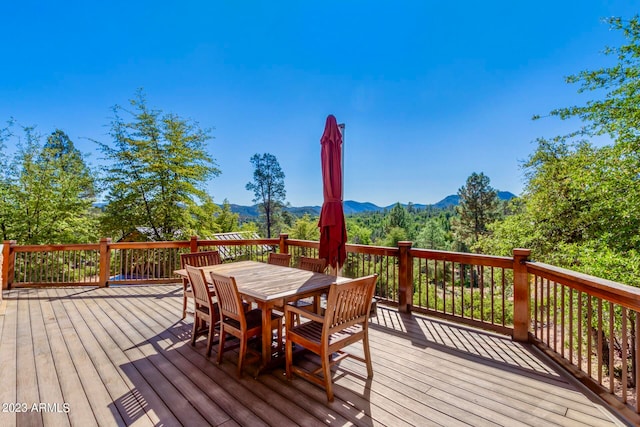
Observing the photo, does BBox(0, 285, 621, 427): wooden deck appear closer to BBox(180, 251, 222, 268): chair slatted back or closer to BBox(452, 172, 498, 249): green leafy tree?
BBox(180, 251, 222, 268): chair slatted back

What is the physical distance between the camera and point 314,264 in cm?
371

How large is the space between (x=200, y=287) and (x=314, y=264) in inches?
58.1

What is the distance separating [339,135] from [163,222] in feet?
31.2

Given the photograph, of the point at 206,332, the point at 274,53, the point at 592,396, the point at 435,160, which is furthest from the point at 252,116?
the point at 435,160

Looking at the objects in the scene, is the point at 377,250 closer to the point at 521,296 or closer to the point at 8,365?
the point at 521,296

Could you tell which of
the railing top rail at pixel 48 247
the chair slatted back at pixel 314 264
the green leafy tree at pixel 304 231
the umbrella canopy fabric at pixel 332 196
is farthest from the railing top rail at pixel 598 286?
the green leafy tree at pixel 304 231

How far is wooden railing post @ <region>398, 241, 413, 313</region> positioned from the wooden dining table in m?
1.55

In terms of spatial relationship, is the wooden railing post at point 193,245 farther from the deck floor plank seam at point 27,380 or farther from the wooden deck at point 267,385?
the deck floor plank seam at point 27,380

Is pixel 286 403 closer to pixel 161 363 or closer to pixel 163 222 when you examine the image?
pixel 161 363

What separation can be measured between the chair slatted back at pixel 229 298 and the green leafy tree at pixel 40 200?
10189mm

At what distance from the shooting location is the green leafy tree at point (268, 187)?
2416 centimetres

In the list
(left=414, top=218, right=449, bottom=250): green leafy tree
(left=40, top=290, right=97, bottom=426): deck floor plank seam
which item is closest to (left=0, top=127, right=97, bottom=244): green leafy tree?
(left=40, top=290, right=97, bottom=426): deck floor plank seam

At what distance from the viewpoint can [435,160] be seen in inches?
961

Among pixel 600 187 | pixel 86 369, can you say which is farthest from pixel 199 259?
pixel 600 187
